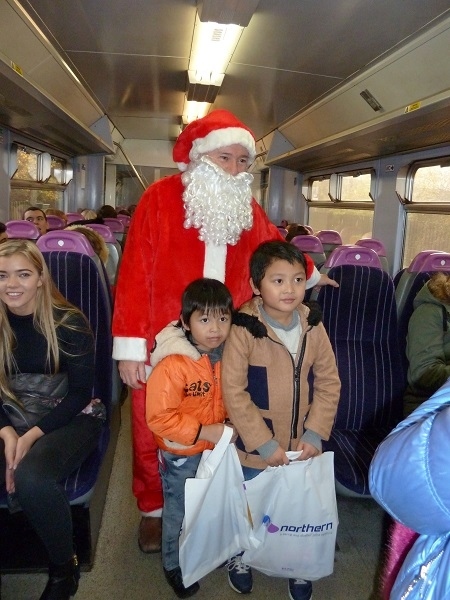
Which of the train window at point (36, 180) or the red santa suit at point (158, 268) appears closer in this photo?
the red santa suit at point (158, 268)

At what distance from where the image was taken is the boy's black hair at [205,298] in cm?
186

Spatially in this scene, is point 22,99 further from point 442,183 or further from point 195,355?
point 442,183

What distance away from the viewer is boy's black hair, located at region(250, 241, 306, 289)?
6.25ft

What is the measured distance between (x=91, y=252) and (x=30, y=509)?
4.09ft

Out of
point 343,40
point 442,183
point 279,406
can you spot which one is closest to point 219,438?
point 279,406

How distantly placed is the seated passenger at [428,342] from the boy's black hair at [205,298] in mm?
1248

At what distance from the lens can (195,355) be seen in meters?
1.88

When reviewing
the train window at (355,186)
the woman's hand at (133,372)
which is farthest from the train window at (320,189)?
the woman's hand at (133,372)

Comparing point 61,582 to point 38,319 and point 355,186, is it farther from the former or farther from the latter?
point 355,186

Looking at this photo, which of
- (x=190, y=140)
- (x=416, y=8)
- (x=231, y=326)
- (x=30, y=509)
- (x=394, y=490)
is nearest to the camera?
(x=394, y=490)

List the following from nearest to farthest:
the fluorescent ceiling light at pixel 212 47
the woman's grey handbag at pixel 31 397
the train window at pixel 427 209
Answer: the woman's grey handbag at pixel 31 397
the fluorescent ceiling light at pixel 212 47
the train window at pixel 427 209

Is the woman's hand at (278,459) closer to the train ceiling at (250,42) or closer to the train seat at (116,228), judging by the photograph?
the train ceiling at (250,42)

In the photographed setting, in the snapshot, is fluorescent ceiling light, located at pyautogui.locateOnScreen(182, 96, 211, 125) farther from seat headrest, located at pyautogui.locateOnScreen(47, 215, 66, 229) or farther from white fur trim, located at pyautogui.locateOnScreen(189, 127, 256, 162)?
white fur trim, located at pyautogui.locateOnScreen(189, 127, 256, 162)

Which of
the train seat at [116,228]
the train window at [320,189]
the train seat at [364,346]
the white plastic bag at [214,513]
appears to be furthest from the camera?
the train window at [320,189]
